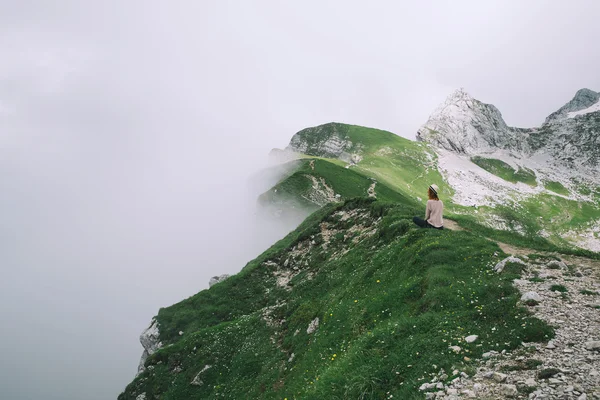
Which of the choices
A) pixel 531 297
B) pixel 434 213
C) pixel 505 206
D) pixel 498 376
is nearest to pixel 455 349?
pixel 498 376

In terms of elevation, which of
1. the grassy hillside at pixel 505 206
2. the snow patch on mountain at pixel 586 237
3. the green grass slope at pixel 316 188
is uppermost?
the green grass slope at pixel 316 188

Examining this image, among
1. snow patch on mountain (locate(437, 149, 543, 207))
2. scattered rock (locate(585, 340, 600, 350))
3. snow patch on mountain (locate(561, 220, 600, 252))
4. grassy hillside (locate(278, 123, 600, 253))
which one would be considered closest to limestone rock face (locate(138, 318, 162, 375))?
scattered rock (locate(585, 340, 600, 350))

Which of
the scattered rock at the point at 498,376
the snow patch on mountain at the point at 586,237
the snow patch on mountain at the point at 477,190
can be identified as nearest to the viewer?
the scattered rock at the point at 498,376

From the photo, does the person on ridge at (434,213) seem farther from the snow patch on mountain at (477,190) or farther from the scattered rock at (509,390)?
the snow patch on mountain at (477,190)

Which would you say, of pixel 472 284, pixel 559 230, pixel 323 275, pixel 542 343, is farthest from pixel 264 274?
pixel 559 230

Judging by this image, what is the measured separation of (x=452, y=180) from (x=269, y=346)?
182055 millimetres

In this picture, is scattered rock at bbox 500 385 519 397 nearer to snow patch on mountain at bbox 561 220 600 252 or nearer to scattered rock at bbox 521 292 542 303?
scattered rock at bbox 521 292 542 303

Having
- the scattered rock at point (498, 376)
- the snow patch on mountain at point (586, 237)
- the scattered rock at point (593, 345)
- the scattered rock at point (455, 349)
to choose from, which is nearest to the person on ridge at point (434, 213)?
the scattered rock at point (455, 349)

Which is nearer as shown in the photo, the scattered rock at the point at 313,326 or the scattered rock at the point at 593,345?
the scattered rock at the point at 593,345

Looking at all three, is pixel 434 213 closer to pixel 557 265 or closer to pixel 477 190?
pixel 557 265

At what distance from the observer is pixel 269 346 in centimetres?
2972

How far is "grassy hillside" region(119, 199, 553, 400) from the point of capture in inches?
497

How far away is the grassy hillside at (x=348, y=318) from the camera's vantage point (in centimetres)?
1263

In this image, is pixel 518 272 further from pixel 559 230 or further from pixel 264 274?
pixel 559 230
